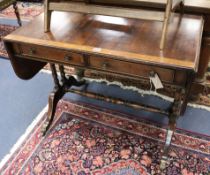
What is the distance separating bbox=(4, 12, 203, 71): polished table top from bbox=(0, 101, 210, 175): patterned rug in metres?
0.76

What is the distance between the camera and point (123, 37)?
1236 millimetres

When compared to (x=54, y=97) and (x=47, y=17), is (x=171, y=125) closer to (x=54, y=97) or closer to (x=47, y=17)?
(x=54, y=97)

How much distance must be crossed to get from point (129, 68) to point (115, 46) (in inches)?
5.0

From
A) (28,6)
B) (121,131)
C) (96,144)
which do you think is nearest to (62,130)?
(96,144)

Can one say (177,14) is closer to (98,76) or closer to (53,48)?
(53,48)

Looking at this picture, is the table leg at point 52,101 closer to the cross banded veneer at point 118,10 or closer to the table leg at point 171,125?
the cross banded veneer at point 118,10

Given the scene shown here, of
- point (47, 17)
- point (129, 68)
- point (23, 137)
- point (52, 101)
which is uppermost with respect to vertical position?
point (47, 17)

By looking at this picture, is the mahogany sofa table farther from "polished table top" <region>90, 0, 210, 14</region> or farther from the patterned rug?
the patterned rug

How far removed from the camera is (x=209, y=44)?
152cm

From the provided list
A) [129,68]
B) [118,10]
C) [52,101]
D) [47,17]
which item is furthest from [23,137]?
[118,10]

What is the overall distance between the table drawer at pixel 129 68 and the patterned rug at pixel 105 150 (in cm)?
67

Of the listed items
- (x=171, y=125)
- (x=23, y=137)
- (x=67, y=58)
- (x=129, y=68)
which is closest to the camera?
(x=129, y=68)

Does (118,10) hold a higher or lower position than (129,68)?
higher

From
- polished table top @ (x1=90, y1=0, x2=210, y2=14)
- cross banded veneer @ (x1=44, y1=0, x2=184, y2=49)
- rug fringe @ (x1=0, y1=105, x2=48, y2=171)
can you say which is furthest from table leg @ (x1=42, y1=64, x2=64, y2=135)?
polished table top @ (x1=90, y1=0, x2=210, y2=14)
